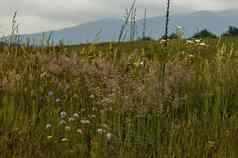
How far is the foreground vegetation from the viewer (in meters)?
3.54

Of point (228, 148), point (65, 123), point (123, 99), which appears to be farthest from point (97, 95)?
point (228, 148)

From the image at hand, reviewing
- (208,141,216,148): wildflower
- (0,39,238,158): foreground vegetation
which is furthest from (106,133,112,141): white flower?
(208,141,216,148): wildflower

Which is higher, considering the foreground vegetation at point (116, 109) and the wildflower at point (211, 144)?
the foreground vegetation at point (116, 109)

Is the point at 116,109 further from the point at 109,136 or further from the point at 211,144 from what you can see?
the point at 211,144

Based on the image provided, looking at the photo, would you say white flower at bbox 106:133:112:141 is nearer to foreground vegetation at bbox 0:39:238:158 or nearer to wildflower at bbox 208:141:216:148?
foreground vegetation at bbox 0:39:238:158

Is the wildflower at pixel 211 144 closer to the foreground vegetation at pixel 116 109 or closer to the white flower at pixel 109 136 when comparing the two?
the foreground vegetation at pixel 116 109

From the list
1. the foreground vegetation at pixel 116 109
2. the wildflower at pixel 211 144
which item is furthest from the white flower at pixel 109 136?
the wildflower at pixel 211 144

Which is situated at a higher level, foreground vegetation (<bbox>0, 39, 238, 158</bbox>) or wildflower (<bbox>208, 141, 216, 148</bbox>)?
foreground vegetation (<bbox>0, 39, 238, 158</bbox>)

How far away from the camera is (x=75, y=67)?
602 cm

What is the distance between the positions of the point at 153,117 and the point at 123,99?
304 millimetres

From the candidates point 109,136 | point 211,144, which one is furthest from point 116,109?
point 211,144

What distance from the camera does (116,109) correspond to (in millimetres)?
4230

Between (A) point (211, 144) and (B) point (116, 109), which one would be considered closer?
(A) point (211, 144)

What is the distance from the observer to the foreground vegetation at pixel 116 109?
139 inches
